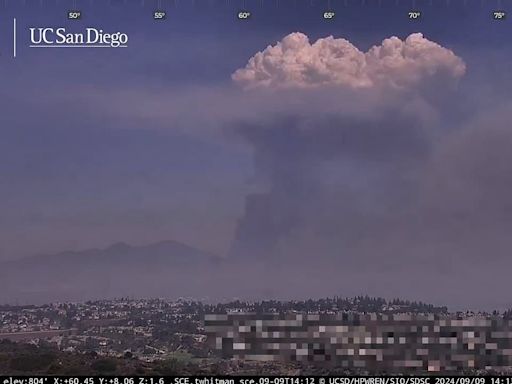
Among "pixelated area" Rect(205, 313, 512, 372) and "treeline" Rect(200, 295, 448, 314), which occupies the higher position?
"treeline" Rect(200, 295, 448, 314)

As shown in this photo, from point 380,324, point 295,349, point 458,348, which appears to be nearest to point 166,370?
point 295,349

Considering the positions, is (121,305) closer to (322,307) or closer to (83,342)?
(83,342)

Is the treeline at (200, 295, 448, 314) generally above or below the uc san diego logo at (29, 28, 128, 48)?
below

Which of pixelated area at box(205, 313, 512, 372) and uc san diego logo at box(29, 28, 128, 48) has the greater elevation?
uc san diego logo at box(29, 28, 128, 48)

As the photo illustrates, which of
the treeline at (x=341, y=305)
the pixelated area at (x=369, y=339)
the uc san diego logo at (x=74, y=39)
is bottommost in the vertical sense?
the pixelated area at (x=369, y=339)

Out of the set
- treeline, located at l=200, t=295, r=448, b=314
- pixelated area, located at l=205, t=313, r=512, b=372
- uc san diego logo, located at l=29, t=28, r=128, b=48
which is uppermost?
uc san diego logo, located at l=29, t=28, r=128, b=48

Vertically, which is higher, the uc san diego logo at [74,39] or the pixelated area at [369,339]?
the uc san diego logo at [74,39]

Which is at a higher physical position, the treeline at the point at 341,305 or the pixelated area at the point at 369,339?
the treeline at the point at 341,305

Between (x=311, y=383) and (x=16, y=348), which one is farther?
(x=16, y=348)
